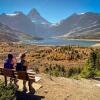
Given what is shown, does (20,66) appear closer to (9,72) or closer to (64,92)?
(9,72)

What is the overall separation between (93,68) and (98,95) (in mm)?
7817

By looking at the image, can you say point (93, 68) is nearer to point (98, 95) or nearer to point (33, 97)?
point (98, 95)

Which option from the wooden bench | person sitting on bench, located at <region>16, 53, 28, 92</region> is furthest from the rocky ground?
person sitting on bench, located at <region>16, 53, 28, 92</region>

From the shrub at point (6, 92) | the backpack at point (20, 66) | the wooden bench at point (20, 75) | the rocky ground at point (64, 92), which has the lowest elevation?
the rocky ground at point (64, 92)

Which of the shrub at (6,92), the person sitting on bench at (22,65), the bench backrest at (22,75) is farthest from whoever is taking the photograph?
the person sitting on bench at (22,65)

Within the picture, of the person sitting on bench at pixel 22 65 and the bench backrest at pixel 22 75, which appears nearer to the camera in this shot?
the bench backrest at pixel 22 75

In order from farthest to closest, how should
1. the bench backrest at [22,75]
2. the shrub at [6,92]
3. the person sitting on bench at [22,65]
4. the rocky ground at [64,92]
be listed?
the rocky ground at [64,92] < the person sitting on bench at [22,65] < the bench backrest at [22,75] < the shrub at [6,92]

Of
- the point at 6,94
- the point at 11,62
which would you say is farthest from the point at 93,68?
the point at 6,94

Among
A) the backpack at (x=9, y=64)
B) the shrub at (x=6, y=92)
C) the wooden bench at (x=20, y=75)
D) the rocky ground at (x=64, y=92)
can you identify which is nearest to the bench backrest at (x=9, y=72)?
the wooden bench at (x=20, y=75)

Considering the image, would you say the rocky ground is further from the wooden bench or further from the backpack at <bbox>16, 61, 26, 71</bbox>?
the backpack at <bbox>16, 61, 26, 71</bbox>

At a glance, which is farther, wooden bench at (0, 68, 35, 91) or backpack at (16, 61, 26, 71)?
backpack at (16, 61, 26, 71)

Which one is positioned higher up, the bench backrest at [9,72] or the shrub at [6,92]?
the bench backrest at [9,72]

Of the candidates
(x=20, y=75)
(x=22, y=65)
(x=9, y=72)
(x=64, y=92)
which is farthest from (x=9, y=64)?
(x=64, y=92)

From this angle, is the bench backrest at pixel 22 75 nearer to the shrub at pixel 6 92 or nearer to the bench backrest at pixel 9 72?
the bench backrest at pixel 9 72
